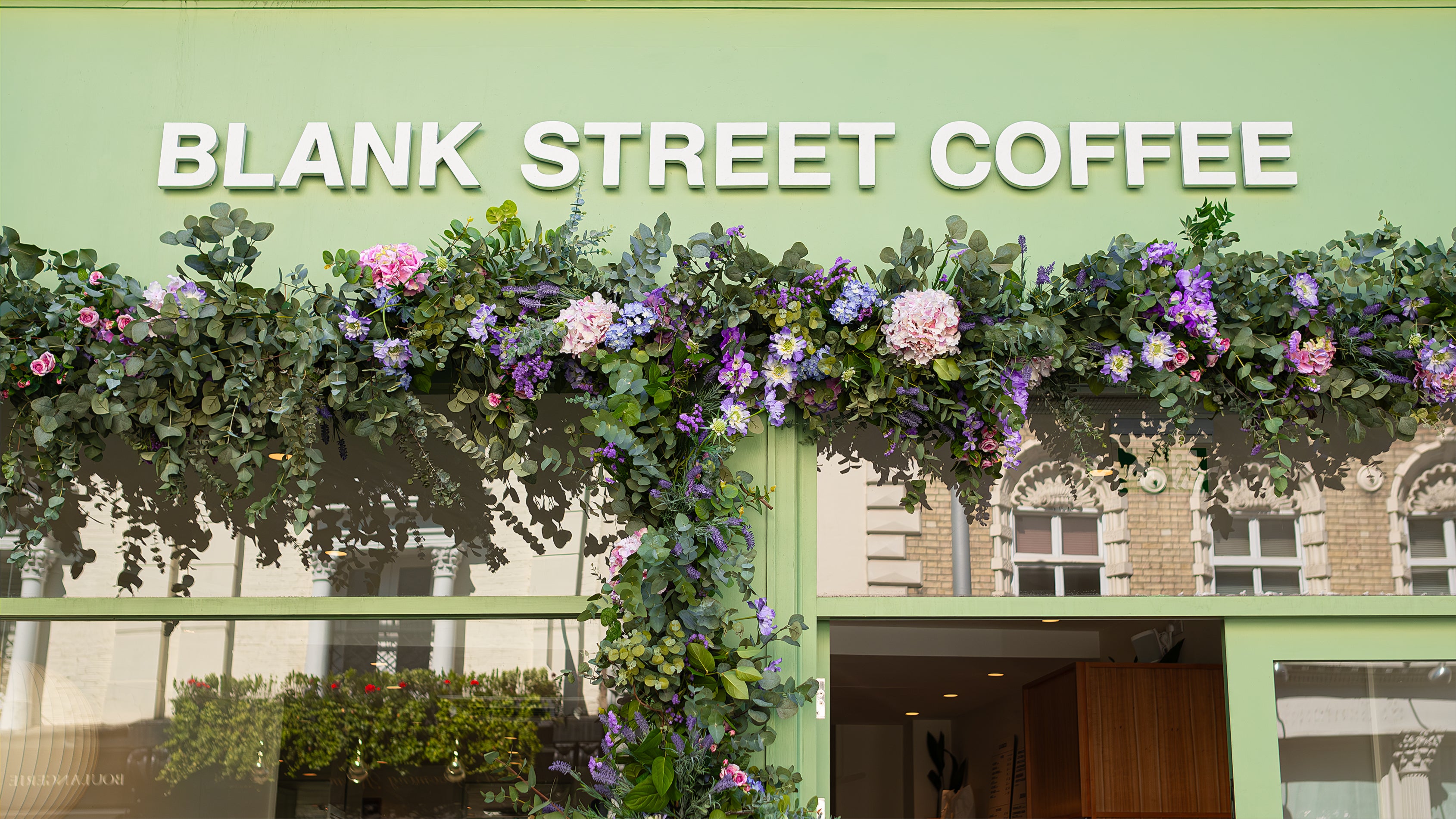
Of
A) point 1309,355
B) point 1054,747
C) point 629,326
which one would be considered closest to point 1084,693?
point 1054,747

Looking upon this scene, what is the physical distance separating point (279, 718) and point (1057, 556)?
2931 mm

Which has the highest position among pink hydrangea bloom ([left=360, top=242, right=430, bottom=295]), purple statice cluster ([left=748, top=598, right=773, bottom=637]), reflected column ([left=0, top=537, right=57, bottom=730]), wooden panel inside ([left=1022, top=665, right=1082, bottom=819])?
pink hydrangea bloom ([left=360, top=242, right=430, bottom=295])

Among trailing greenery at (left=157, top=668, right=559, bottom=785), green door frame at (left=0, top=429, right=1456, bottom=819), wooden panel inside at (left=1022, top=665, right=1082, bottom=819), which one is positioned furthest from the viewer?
wooden panel inside at (left=1022, top=665, right=1082, bottom=819)

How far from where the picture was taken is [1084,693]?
18.4ft

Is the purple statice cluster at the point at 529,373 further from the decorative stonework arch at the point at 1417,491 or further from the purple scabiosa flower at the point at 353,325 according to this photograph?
the decorative stonework arch at the point at 1417,491

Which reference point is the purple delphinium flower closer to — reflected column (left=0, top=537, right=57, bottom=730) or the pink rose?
the pink rose

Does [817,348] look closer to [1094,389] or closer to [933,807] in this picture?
[1094,389]

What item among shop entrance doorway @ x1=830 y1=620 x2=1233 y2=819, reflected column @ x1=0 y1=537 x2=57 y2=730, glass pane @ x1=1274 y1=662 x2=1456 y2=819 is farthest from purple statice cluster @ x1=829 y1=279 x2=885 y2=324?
reflected column @ x1=0 y1=537 x2=57 y2=730

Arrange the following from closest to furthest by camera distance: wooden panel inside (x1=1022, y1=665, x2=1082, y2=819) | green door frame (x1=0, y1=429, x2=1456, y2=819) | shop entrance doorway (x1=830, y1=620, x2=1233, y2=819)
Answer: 1. green door frame (x1=0, y1=429, x2=1456, y2=819)
2. shop entrance doorway (x1=830, y1=620, x2=1233, y2=819)
3. wooden panel inside (x1=1022, y1=665, x2=1082, y2=819)

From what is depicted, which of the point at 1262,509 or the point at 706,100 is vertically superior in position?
the point at 706,100

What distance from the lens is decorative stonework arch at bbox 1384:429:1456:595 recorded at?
116 inches

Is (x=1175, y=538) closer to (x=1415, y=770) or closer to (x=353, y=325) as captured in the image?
(x=1415, y=770)

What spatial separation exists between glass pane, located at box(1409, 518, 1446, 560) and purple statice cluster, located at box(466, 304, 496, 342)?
2.38 metres

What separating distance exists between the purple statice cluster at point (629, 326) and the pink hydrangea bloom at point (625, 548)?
44 cm
